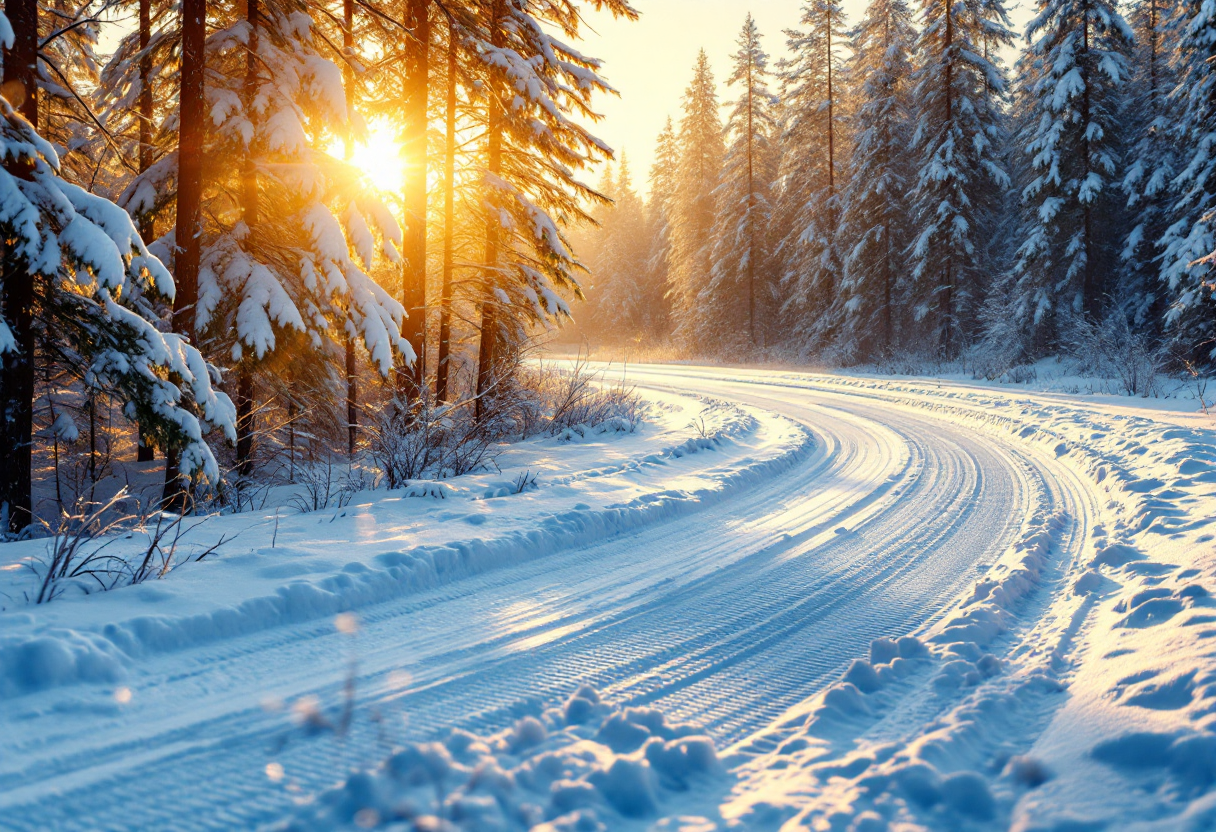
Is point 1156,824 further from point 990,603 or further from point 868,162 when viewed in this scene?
point 868,162

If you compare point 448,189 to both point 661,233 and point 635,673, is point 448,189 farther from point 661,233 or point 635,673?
point 661,233

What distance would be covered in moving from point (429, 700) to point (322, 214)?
799 cm

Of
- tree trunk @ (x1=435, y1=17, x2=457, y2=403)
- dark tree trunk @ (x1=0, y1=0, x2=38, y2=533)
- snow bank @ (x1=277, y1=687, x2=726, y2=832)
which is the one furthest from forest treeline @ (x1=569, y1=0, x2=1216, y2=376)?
dark tree trunk @ (x1=0, y1=0, x2=38, y2=533)

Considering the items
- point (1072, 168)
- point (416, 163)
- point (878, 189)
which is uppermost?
point (878, 189)

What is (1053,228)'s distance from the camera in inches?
939

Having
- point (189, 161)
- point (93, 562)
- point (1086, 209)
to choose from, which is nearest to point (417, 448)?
point (93, 562)

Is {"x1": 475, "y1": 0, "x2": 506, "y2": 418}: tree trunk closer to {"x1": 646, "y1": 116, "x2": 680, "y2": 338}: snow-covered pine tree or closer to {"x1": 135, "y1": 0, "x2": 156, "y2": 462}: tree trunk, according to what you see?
{"x1": 135, "y1": 0, "x2": 156, "y2": 462}: tree trunk

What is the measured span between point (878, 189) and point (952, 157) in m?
3.12

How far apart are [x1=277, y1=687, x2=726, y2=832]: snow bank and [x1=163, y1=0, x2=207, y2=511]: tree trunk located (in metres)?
6.93

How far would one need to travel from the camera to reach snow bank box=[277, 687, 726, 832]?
7.21 ft

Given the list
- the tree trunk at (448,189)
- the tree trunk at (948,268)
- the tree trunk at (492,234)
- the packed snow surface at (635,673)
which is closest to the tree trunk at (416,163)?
the tree trunk at (448,189)

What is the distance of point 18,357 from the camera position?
21.2ft

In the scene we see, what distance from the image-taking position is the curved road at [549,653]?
7.80 feet

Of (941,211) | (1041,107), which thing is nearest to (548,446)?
(941,211)
